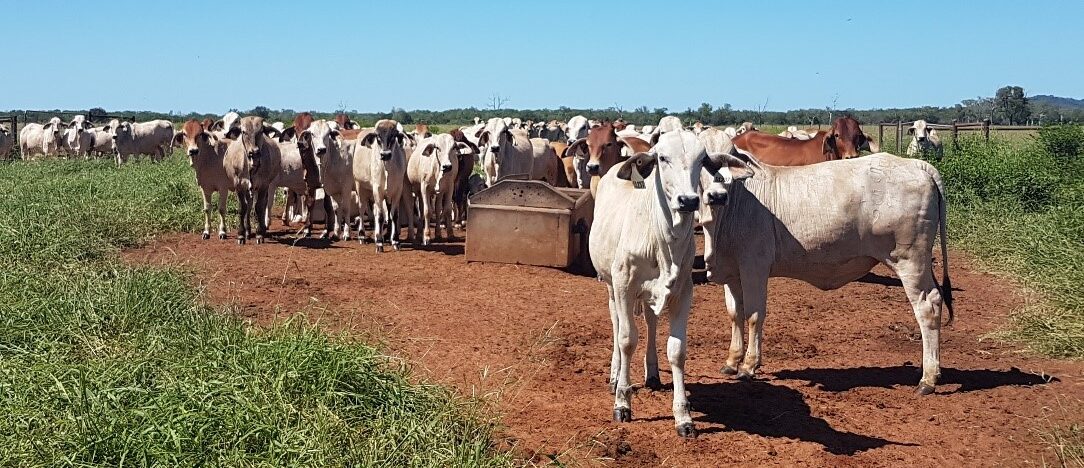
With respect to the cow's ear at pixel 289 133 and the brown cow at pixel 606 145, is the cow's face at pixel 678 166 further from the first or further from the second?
the cow's ear at pixel 289 133

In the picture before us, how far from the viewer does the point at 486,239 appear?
1329 cm

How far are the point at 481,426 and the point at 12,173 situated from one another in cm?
2204

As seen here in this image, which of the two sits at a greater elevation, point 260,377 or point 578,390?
point 260,377

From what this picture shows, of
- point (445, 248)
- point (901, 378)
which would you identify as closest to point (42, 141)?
point (445, 248)

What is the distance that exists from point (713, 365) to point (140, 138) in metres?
34.4

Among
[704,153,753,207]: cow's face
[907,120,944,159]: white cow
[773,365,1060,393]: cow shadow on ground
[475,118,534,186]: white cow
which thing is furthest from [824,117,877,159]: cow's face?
[907,120,944,159]: white cow

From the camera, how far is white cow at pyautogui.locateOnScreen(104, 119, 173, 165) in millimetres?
37219

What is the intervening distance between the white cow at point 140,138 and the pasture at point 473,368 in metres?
25.7

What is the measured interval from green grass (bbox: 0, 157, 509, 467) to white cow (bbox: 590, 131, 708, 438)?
1.25m

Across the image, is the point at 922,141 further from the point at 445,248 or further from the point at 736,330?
the point at 736,330

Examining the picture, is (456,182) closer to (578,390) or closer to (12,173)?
(578,390)

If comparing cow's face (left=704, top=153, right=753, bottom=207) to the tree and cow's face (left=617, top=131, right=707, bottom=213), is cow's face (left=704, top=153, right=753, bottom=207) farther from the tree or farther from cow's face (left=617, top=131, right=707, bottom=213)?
the tree

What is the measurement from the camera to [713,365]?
27.7 ft

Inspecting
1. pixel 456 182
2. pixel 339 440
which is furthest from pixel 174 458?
pixel 456 182
